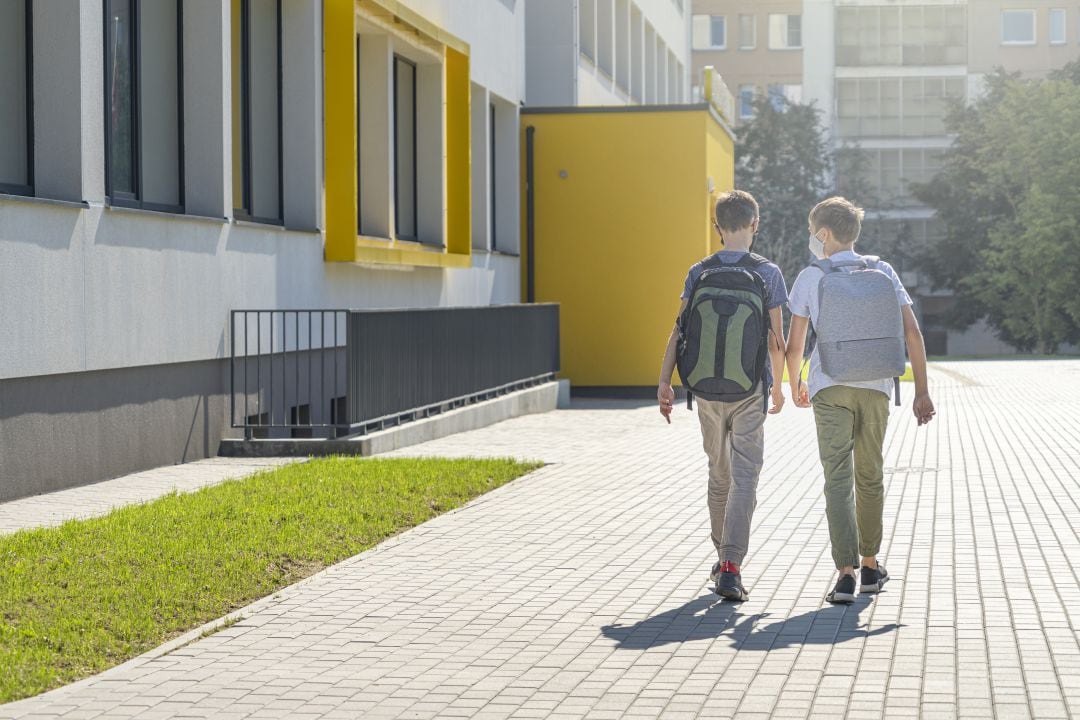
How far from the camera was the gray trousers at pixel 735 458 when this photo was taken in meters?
7.92

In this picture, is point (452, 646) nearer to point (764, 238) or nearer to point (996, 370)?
point (996, 370)

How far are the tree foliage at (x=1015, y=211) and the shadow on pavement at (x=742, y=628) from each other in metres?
59.5

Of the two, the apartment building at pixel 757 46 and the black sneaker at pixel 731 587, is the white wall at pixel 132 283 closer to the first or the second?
the black sneaker at pixel 731 587

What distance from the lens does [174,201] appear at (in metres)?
14.5

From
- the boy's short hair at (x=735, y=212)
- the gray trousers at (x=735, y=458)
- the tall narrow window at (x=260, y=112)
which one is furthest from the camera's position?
the tall narrow window at (x=260, y=112)

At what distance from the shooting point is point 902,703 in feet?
18.6

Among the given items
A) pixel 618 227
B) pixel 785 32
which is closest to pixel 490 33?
pixel 618 227

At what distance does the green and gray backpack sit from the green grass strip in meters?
2.18

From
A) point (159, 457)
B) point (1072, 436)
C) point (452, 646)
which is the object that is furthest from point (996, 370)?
point (452, 646)

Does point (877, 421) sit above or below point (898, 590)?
above

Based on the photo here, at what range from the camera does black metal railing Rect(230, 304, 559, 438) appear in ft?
49.5

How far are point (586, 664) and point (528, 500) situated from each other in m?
5.37

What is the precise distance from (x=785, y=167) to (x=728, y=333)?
215 ft

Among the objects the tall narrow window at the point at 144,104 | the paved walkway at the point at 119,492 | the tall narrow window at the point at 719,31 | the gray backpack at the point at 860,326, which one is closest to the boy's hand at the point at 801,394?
the gray backpack at the point at 860,326
